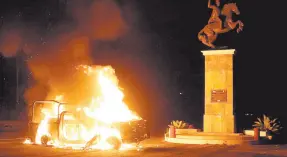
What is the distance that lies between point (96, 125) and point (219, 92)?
7.63 metres

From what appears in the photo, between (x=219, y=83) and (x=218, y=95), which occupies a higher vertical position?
(x=219, y=83)

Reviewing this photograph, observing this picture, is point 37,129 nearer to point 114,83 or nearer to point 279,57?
point 114,83

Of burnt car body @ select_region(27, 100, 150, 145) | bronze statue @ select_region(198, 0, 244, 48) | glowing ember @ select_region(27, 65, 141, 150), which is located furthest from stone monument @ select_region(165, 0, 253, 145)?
burnt car body @ select_region(27, 100, 150, 145)

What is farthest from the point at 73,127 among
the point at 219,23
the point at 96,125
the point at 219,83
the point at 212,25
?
the point at 219,23

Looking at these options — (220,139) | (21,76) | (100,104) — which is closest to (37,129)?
(100,104)

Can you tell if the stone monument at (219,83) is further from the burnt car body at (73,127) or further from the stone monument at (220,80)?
the burnt car body at (73,127)

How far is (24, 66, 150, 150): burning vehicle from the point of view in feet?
49.6

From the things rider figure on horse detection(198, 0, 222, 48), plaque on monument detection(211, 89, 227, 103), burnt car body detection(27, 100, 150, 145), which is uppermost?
rider figure on horse detection(198, 0, 222, 48)

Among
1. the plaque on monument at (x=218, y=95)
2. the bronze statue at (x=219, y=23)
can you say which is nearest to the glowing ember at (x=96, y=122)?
the plaque on monument at (x=218, y=95)

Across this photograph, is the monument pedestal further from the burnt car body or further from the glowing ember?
the burnt car body

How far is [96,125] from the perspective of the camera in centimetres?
1529

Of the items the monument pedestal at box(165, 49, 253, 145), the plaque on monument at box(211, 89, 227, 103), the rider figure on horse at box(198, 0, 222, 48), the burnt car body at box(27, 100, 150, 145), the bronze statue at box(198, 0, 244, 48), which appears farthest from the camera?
the rider figure on horse at box(198, 0, 222, 48)

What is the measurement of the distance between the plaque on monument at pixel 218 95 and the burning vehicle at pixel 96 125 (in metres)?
5.42

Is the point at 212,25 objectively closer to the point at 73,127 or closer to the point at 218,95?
the point at 218,95
